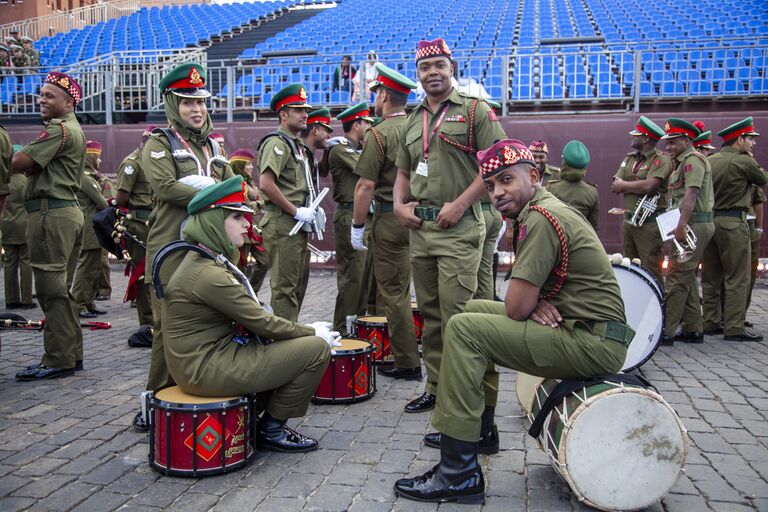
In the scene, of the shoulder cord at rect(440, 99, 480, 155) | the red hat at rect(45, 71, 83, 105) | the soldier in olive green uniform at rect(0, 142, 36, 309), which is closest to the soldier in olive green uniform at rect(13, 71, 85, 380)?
the red hat at rect(45, 71, 83, 105)

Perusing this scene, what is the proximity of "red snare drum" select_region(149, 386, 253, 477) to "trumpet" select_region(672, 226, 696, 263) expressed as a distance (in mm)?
5030

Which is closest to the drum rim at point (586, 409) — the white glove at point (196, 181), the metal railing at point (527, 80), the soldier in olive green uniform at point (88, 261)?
the white glove at point (196, 181)

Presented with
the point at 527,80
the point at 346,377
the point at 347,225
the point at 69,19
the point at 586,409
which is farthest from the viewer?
the point at 69,19

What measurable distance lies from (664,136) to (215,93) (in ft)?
37.0

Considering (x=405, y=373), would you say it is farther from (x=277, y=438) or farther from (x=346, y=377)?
(x=277, y=438)

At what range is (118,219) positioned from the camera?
726cm

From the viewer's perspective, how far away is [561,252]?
11.2 ft

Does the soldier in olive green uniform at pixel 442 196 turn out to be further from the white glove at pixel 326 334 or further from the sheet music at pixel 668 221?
the sheet music at pixel 668 221

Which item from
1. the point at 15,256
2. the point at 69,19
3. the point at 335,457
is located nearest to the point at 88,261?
the point at 15,256

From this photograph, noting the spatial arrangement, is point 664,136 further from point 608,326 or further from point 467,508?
point 467,508

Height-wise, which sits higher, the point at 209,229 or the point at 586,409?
the point at 209,229

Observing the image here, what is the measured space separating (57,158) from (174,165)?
5.38 ft

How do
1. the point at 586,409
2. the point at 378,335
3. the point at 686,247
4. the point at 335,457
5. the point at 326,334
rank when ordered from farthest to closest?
the point at 686,247 < the point at 378,335 < the point at 326,334 < the point at 335,457 < the point at 586,409

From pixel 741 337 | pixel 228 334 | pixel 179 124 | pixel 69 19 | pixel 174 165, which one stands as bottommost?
pixel 741 337
